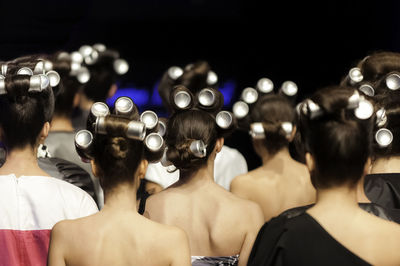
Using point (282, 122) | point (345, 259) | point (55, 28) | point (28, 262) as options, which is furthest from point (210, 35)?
point (345, 259)

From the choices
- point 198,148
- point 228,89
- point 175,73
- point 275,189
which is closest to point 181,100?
point 198,148

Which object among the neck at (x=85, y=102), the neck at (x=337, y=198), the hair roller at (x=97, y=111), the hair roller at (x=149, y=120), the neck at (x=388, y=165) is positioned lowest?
the neck at (x=337, y=198)

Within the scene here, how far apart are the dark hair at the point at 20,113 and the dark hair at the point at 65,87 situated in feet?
3.70

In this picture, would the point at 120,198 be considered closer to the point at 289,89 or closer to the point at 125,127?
the point at 125,127

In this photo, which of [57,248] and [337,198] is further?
[57,248]

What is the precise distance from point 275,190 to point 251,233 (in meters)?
0.91

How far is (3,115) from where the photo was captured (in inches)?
103

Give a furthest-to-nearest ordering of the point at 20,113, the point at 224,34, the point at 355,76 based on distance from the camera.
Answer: the point at 224,34
the point at 355,76
the point at 20,113

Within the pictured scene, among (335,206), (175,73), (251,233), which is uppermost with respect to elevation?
(175,73)

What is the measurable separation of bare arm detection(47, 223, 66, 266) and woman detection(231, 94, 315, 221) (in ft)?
5.16

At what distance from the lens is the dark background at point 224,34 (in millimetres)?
6148

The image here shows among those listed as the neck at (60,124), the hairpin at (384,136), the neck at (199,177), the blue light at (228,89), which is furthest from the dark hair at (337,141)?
the blue light at (228,89)

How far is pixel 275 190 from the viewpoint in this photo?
3.71 metres

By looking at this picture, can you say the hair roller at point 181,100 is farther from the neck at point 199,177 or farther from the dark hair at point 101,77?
the dark hair at point 101,77
